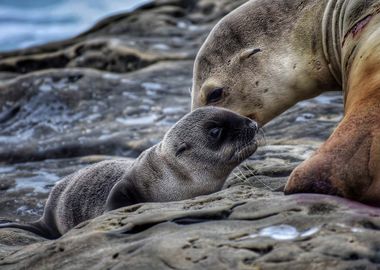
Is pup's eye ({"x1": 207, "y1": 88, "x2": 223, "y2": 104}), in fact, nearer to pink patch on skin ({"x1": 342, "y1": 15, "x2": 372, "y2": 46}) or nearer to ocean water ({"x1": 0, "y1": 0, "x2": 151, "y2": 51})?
pink patch on skin ({"x1": 342, "y1": 15, "x2": 372, "y2": 46})

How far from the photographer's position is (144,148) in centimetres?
832

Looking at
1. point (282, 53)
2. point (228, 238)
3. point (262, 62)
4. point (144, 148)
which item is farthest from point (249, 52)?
point (228, 238)

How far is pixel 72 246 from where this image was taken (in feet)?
13.8

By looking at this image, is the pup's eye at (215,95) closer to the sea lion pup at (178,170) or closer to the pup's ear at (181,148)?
the sea lion pup at (178,170)

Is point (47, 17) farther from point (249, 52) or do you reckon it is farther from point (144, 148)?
point (249, 52)

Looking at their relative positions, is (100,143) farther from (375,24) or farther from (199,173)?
(375,24)

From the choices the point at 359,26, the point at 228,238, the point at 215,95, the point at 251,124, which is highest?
the point at 359,26

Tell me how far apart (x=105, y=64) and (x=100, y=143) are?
9.58 feet

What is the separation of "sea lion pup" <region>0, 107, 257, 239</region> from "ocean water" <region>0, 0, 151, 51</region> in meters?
14.1

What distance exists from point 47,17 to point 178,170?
1622cm

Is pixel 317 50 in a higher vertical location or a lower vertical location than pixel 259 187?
higher

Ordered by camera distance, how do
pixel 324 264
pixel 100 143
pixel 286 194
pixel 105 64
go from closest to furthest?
pixel 324 264, pixel 286 194, pixel 100 143, pixel 105 64

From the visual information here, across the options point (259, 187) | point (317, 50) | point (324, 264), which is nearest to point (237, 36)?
point (317, 50)

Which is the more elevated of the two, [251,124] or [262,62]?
[262,62]
